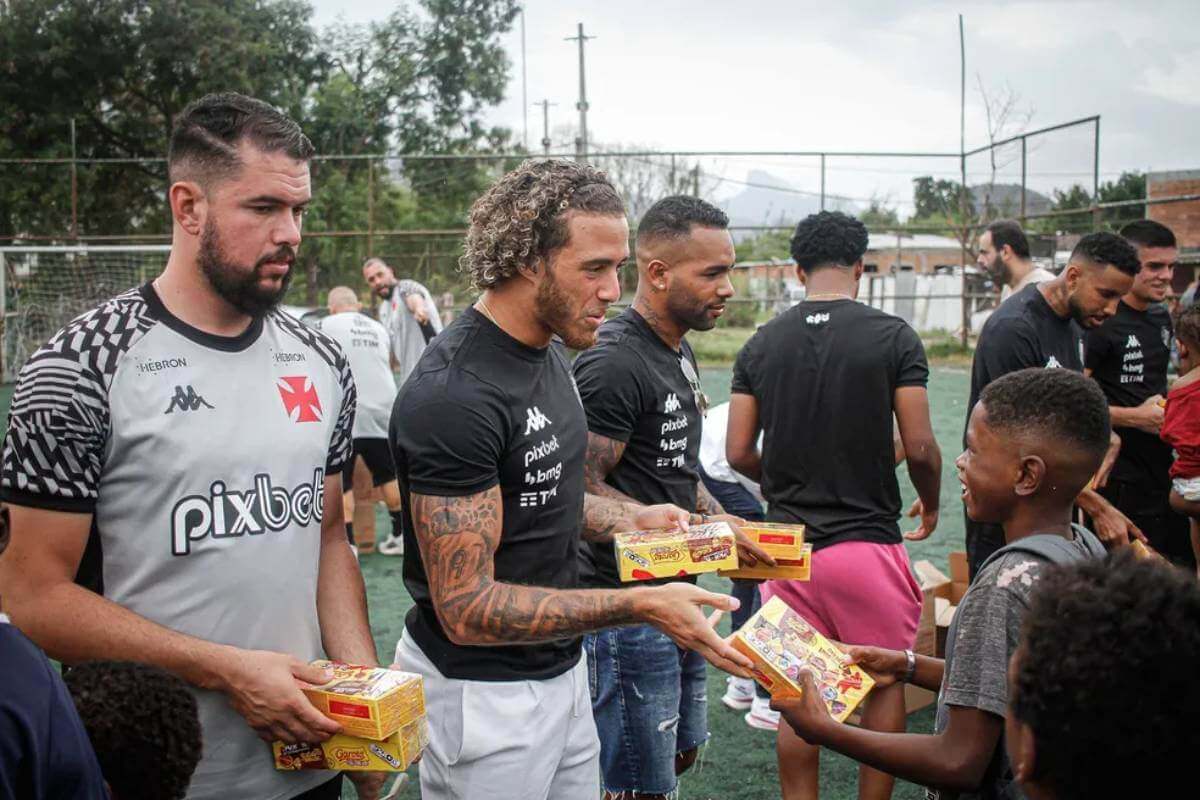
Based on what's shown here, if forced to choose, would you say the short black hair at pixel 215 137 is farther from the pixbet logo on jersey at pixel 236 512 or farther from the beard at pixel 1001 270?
the beard at pixel 1001 270

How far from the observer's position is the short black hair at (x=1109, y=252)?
4965 mm

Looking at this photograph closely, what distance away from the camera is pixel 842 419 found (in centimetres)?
408

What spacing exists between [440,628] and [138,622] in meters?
0.77

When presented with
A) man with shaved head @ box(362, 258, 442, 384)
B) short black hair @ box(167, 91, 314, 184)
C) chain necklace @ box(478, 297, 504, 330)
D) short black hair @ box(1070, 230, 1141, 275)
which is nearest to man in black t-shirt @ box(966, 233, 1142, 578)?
short black hair @ box(1070, 230, 1141, 275)

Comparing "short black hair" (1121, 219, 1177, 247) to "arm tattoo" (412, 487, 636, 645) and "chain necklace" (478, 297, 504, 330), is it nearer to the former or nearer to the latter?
"chain necklace" (478, 297, 504, 330)

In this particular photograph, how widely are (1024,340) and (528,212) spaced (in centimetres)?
322

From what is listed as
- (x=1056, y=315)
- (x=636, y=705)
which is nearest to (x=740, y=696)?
(x=636, y=705)

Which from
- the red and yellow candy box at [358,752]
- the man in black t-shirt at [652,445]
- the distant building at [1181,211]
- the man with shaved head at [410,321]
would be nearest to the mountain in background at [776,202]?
the distant building at [1181,211]

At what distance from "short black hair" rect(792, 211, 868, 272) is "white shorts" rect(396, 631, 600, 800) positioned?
2457 mm

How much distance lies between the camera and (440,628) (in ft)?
8.39

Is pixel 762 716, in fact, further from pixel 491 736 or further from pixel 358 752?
pixel 358 752

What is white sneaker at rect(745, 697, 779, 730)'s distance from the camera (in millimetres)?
5051

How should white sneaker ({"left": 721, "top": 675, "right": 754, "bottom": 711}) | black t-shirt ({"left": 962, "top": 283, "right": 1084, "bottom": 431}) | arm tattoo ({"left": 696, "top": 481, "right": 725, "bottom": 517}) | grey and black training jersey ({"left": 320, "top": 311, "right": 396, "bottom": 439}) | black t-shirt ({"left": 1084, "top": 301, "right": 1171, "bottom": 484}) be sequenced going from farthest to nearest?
grey and black training jersey ({"left": 320, "top": 311, "right": 396, "bottom": 439}), black t-shirt ({"left": 1084, "top": 301, "right": 1171, "bottom": 484}), white sneaker ({"left": 721, "top": 675, "right": 754, "bottom": 711}), black t-shirt ({"left": 962, "top": 283, "right": 1084, "bottom": 431}), arm tattoo ({"left": 696, "top": 481, "right": 725, "bottom": 517})

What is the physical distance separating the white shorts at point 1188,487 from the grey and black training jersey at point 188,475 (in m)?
4.43
